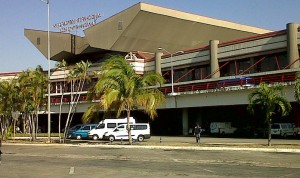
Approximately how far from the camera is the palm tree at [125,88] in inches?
1339

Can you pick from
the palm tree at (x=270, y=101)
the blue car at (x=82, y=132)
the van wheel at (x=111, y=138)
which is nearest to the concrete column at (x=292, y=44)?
the palm tree at (x=270, y=101)

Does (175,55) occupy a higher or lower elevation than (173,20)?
lower

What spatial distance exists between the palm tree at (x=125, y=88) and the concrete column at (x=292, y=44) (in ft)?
76.1

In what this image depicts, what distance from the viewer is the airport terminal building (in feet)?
168

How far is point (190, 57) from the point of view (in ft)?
218

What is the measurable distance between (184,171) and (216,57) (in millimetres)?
47098

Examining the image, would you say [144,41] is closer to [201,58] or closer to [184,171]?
[201,58]

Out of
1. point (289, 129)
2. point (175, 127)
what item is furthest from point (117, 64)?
point (175, 127)

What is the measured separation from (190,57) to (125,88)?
1319 inches

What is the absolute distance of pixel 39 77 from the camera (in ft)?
144

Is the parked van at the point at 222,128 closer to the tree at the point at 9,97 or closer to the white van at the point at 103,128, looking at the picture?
the white van at the point at 103,128

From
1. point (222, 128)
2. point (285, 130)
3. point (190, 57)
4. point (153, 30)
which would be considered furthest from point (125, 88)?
point (153, 30)

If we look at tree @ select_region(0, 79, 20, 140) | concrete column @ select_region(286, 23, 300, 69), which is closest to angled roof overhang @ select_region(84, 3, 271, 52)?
concrete column @ select_region(286, 23, 300, 69)

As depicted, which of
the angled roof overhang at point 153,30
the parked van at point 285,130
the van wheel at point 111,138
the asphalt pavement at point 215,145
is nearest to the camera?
the asphalt pavement at point 215,145
